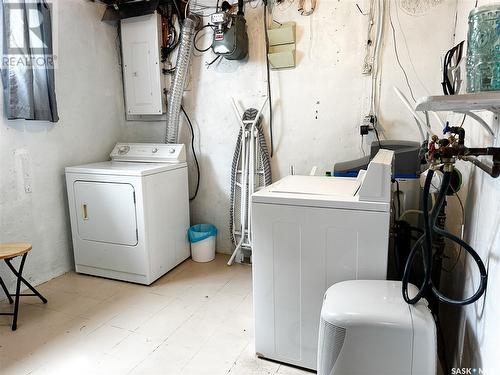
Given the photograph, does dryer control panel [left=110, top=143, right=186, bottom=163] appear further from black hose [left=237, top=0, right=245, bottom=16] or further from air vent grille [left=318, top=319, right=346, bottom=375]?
air vent grille [left=318, top=319, right=346, bottom=375]

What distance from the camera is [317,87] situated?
2740mm

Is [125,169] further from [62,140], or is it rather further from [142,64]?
[142,64]

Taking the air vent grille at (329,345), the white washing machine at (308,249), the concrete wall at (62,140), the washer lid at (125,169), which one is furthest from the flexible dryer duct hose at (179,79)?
the air vent grille at (329,345)

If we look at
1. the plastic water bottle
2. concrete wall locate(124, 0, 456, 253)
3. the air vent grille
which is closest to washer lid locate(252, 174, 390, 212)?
the air vent grille

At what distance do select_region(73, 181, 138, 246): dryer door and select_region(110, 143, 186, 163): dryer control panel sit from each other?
531 millimetres

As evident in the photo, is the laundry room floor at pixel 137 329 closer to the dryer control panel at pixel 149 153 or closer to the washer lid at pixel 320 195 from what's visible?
the washer lid at pixel 320 195

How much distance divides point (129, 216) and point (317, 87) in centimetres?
188

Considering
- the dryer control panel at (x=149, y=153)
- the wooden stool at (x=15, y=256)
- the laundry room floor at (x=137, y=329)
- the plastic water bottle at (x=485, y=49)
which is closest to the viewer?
the plastic water bottle at (x=485, y=49)

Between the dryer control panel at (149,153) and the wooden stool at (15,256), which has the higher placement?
the dryer control panel at (149,153)

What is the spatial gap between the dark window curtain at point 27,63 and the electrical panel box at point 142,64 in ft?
2.56

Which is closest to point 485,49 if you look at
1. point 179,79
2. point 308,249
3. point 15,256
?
point 308,249

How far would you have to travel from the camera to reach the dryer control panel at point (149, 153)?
305 centimetres

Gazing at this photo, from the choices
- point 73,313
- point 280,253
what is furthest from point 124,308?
point 280,253

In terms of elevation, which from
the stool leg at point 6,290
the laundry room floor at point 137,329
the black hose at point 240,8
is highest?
the black hose at point 240,8
